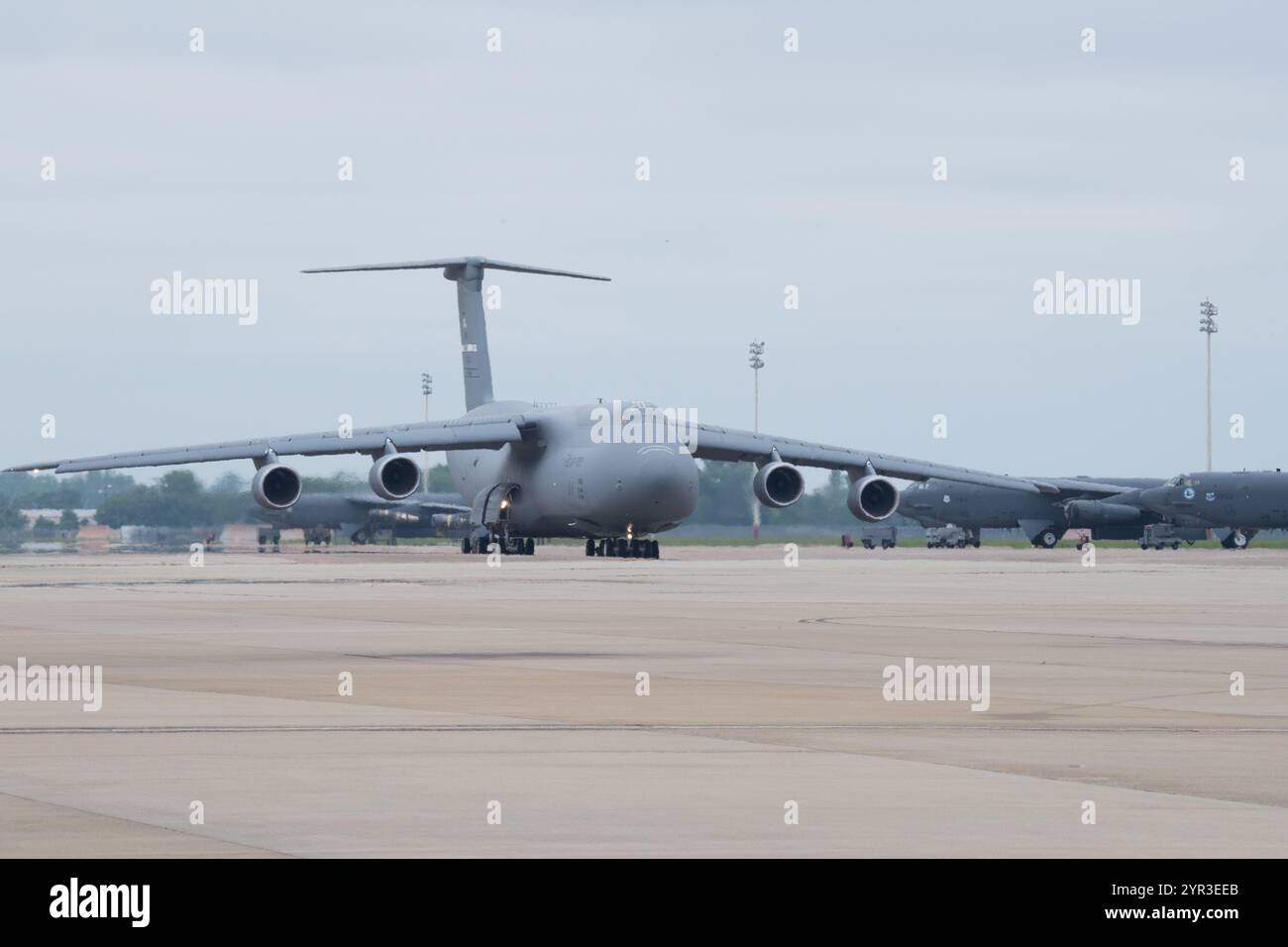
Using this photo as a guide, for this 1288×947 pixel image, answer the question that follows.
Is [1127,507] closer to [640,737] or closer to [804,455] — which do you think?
[804,455]

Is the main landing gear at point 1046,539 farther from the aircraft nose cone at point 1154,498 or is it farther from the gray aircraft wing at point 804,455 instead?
the gray aircraft wing at point 804,455

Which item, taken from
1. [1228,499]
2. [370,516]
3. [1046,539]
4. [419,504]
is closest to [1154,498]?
[1228,499]

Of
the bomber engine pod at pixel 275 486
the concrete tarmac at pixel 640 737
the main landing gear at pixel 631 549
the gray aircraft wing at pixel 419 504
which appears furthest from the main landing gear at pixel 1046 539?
the concrete tarmac at pixel 640 737

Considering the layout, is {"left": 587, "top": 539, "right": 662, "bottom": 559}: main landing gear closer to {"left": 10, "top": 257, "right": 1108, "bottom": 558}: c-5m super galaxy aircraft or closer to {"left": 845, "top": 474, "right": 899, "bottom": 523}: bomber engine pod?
{"left": 10, "top": 257, "right": 1108, "bottom": 558}: c-5m super galaxy aircraft

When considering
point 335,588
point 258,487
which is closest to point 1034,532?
point 258,487

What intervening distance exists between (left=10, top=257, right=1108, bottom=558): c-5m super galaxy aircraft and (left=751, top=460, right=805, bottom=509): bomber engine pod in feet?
0.14

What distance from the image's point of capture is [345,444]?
6172cm

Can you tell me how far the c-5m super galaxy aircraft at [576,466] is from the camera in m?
59.6

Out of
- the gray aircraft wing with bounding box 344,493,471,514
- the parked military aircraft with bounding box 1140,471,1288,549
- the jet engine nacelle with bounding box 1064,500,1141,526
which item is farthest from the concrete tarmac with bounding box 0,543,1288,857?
the gray aircraft wing with bounding box 344,493,471,514

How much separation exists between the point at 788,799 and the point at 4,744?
525cm

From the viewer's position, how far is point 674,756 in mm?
12562

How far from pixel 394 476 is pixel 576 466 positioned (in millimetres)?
5484

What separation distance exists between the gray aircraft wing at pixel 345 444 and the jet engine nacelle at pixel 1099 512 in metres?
44.8
